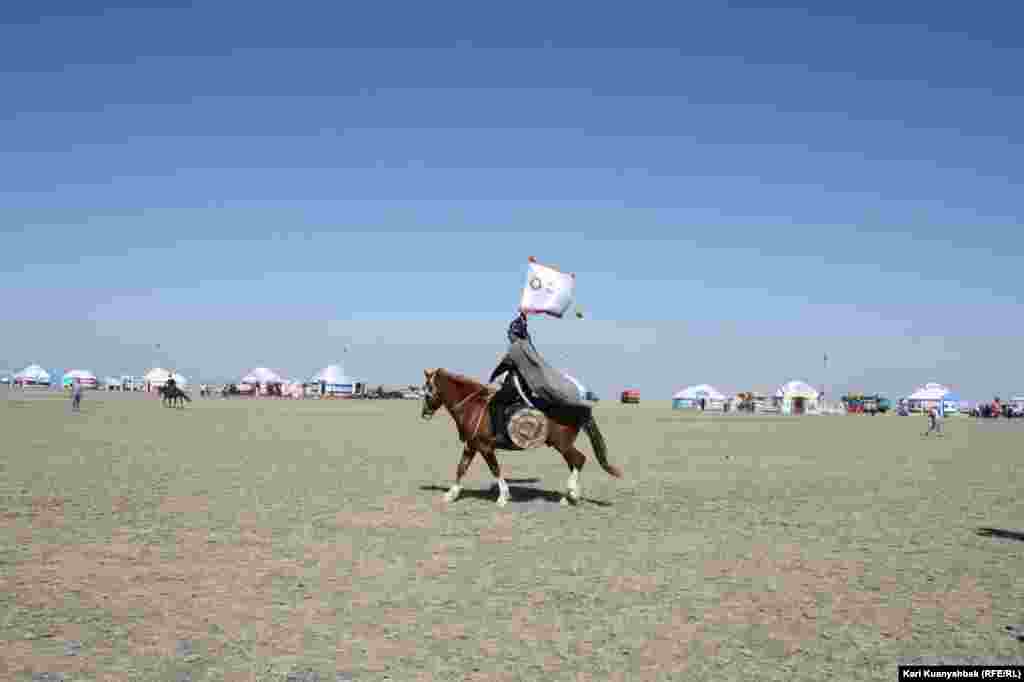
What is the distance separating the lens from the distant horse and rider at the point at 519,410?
15.8 meters

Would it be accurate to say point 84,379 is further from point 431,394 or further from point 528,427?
point 528,427

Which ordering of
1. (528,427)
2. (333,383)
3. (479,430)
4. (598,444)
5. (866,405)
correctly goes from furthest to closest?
(333,383)
(866,405)
(598,444)
(479,430)
(528,427)

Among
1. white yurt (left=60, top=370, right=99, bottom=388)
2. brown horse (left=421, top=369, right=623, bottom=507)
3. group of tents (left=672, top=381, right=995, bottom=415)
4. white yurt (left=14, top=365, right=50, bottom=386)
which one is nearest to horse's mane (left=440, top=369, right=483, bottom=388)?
brown horse (left=421, top=369, right=623, bottom=507)

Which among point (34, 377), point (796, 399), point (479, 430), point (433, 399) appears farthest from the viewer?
point (34, 377)

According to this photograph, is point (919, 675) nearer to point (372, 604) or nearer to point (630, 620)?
point (630, 620)

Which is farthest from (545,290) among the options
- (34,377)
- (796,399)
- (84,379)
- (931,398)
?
(34,377)

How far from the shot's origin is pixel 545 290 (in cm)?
1642

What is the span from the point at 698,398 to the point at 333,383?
68.1m

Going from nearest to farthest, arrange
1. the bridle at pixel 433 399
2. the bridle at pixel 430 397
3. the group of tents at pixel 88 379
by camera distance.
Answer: the bridle at pixel 433 399
the bridle at pixel 430 397
the group of tents at pixel 88 379

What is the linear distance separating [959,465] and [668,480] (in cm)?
1330

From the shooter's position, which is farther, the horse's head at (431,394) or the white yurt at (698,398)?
the white yurt at (698,398)

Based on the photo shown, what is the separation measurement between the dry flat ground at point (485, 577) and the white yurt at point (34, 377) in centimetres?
18235

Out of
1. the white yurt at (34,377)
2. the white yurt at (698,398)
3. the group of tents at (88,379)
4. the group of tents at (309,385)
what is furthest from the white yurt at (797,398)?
the white yurt at (34,377)

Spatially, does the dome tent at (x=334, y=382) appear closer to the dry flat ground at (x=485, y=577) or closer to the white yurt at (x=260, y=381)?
the white yurt at (x=260, y=381)
